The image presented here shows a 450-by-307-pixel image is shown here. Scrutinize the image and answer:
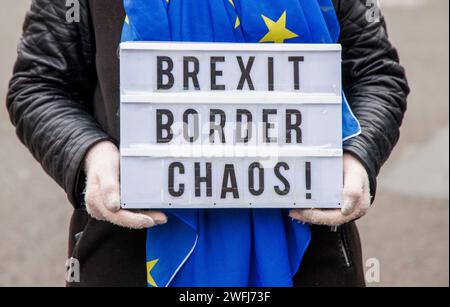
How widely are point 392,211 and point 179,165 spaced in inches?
171

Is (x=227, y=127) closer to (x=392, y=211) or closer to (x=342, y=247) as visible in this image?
(x=342, y=247)

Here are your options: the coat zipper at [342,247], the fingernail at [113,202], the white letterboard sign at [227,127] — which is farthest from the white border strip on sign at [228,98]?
the coat zipper at [342,247]

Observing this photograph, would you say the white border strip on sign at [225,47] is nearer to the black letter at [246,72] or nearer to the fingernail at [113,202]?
the black letter at [246,72]

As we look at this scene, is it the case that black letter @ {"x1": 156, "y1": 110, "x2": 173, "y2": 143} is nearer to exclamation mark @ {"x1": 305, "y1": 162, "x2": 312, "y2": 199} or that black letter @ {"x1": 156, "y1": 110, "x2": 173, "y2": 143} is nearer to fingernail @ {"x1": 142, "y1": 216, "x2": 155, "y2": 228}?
fingernail @ {"x1": 142, "y1": 216, "x2": 155, "y2": 228}

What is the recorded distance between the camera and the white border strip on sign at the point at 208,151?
1.88m

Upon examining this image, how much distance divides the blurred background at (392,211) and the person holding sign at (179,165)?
2.95 meters

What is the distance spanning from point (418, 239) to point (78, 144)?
401 cm

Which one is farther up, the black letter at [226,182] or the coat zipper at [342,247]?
the black letter at [226,182]

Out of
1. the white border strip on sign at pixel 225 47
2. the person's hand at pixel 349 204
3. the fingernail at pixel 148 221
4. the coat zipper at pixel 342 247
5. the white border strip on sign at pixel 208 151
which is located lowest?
the coat zipper at pixel 342 247

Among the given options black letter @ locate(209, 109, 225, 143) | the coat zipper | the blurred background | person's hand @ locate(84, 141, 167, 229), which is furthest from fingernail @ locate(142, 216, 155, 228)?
the blurred background

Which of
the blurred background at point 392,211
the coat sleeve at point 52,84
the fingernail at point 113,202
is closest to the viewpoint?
the fingernail at point 113,202

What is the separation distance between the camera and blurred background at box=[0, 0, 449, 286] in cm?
511
